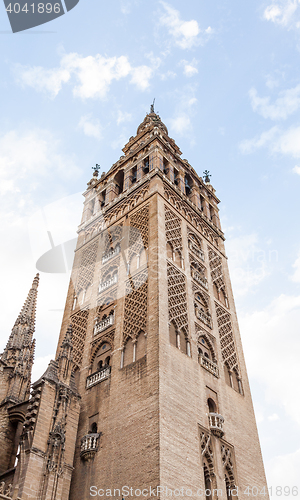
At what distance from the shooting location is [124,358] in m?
19.3

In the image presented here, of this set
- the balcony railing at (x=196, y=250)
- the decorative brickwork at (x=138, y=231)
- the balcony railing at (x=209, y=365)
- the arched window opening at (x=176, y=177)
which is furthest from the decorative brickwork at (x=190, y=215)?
the balcony railing at (x=209, y=365)

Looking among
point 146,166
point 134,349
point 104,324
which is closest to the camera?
point 134,349

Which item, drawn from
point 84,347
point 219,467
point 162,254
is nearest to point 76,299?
point 84,347

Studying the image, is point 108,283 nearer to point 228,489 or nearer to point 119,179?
point 228,489

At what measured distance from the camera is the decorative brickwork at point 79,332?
71.7 ft

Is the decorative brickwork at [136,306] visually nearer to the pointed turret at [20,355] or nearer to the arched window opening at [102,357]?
the arched window opening at [102,357]

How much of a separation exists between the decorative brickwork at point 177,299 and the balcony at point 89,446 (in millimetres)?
5338

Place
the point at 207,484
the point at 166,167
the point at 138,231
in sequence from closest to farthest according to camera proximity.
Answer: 1. the point at 207,484
2. the point at 138,231
3. the point at 166,167

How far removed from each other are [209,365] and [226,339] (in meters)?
3.25

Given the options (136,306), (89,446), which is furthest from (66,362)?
(136,306)

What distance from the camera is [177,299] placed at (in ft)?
69.5

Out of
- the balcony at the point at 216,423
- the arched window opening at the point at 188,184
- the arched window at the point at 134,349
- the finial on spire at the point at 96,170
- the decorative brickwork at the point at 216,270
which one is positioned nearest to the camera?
the balcony at the point at 216,423

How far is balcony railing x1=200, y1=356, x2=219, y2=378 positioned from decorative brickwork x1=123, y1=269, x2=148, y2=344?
2845 millimetres

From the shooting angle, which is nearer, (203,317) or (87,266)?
(203,317)
